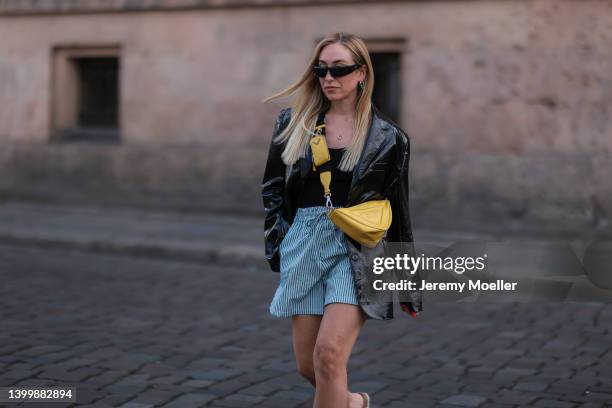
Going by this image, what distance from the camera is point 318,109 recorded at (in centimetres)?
437

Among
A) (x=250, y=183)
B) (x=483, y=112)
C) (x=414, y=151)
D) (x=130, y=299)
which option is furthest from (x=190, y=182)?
(x=130, y=299)

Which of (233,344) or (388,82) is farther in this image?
(388,82)

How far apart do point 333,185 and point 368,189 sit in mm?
156

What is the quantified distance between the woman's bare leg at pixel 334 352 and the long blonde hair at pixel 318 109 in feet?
2.02

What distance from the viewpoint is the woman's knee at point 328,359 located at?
396 centimetres

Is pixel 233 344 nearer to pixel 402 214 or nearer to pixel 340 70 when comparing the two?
pixel 402 214

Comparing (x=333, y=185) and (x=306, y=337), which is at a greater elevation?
(x=333, y=185)

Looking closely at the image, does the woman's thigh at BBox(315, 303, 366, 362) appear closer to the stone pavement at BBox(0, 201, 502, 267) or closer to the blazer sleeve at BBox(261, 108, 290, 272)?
the blazer sleeve at BBox(261, 108, 290, 272)

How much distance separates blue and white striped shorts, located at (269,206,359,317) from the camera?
412cm

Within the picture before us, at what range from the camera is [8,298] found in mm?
8031

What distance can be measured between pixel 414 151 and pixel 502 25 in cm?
187

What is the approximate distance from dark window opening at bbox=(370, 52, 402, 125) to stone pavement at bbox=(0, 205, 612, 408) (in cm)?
360

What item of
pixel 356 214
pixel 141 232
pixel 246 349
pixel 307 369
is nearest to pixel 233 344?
pixel 246 349

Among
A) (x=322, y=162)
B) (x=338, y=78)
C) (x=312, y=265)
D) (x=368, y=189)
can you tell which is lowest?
(x=312, y=265)
